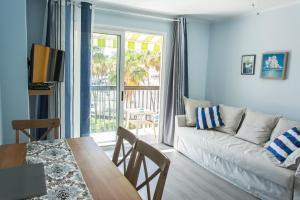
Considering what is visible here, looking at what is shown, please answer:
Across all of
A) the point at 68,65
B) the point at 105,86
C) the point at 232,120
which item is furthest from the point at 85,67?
the point at 232,120

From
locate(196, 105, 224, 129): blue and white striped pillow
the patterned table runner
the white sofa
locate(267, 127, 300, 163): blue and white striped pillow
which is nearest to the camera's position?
the patterned table runner

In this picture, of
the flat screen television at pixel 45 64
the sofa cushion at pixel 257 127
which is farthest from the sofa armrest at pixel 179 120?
the flat screen television at pixel 45 64

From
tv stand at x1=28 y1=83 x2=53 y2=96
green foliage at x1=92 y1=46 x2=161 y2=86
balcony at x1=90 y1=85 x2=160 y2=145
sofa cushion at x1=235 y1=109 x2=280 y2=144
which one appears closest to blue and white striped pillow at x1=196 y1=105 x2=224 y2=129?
sofa cushion at x1=235 y1=109 x2=280 y2=144

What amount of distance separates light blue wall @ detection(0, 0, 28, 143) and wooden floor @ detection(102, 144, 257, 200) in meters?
1.88

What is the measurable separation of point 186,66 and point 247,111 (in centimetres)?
131

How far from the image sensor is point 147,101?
525 centimetres

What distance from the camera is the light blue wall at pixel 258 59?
3.02 meters

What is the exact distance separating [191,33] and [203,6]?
2.96 ft

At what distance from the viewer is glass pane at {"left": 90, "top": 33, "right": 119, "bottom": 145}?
3594 millimetres

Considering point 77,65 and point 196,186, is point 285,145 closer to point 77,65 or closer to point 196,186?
point 196,186

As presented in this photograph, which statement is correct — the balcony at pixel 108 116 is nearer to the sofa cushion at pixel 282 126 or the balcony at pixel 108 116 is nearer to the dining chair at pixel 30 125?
the dining chair at pixel 30 125

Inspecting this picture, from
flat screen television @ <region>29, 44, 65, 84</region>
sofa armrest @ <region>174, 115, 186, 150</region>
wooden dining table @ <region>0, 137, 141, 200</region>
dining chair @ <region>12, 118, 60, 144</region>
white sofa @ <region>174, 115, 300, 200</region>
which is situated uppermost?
flat screen television @ <region>29, 44, 65, 84</region>

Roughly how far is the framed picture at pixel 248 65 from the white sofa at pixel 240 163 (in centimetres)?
114

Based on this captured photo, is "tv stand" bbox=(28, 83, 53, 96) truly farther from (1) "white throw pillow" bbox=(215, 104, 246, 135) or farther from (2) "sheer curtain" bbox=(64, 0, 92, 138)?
(1) "white throw pillow" bbox=(215, 104, 246, 135)
